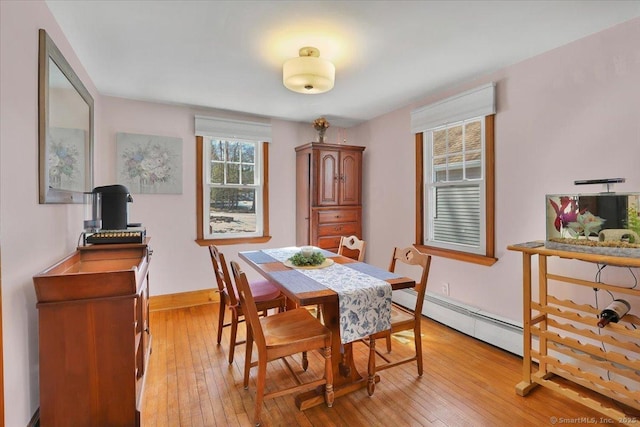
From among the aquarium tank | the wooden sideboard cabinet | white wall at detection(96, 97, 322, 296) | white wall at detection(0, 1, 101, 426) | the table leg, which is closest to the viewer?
A: white wall at detection(0, 1, 101, 426)

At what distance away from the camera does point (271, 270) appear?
2252 mm

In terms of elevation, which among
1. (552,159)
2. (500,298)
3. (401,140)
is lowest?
(500,298)

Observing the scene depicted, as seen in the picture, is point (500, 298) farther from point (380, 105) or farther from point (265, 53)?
point (265, 53)

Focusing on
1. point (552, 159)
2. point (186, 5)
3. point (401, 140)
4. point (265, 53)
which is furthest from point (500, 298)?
point (186, 5)

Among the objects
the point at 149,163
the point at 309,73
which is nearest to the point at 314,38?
the point at 309,73

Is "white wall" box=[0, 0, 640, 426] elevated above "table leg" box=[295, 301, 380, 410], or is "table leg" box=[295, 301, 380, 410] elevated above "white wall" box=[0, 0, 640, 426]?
"white wall" box=[0, 0, 640, 426]

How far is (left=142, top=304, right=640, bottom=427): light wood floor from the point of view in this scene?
182 cm

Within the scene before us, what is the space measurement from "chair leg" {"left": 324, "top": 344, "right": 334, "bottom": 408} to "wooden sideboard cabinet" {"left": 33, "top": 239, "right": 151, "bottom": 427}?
1.03 m

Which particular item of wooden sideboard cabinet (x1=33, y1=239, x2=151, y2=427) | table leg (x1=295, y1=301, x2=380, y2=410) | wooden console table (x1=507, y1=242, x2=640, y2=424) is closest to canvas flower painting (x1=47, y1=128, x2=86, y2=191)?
wooden sideboard cabinet (x1=33, y1=239, x2=151, y2=427)

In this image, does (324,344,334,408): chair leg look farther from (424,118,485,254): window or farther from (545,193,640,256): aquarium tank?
(424,118,485,254): window

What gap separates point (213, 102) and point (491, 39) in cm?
271

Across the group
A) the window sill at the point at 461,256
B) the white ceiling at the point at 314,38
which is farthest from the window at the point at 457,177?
the white ceiling at the point at 314,38

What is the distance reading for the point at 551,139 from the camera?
2.34m

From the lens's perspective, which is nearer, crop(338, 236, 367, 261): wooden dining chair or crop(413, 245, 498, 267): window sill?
crop(413, 245, 498, 267): window sill
